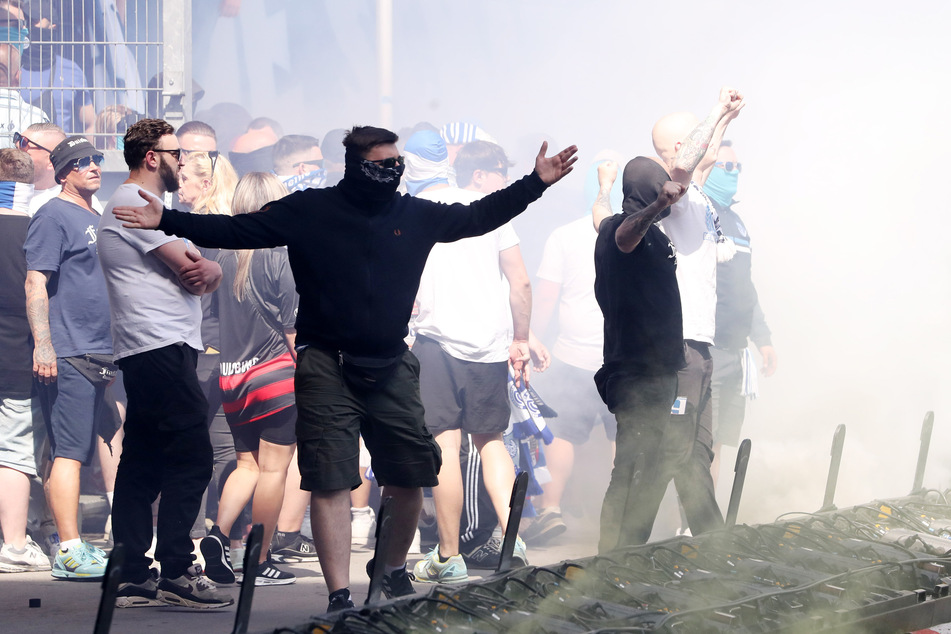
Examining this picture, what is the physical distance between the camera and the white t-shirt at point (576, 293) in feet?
19.4

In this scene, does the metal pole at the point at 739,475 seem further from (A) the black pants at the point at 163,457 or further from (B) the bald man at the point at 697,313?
(A) the black pants at the point at 163,457

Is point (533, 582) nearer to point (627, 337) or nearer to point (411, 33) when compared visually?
point (627, 337)

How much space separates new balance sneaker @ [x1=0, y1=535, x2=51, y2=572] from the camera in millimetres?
4074

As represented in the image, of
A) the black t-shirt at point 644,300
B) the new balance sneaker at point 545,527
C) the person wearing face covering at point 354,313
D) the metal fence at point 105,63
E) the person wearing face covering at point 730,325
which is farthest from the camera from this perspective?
the metal fence at point 105,63

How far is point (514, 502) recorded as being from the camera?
109 inches

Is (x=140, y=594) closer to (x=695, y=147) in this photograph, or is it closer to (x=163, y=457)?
(x=163, y=457)

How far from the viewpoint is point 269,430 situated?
4070 mm

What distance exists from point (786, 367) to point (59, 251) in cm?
425

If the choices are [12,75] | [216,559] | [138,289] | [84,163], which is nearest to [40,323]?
[84,163]

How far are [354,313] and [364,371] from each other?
166mm

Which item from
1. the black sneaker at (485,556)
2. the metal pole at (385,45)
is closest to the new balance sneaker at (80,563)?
the black sneaker at (485,556)

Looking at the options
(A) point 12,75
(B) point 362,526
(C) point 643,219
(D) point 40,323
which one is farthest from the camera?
(A) point 12,75

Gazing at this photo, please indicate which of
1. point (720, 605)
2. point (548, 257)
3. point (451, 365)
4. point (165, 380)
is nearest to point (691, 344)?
point (451, 365)

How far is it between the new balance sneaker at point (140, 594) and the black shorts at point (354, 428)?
0.84 meters
